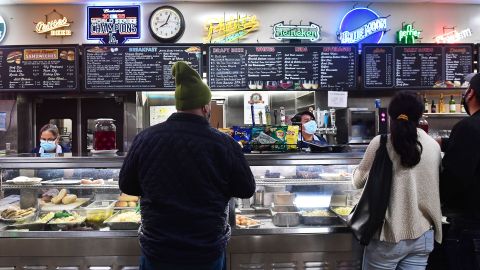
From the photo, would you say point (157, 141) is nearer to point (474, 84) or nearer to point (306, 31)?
point (474, 84)

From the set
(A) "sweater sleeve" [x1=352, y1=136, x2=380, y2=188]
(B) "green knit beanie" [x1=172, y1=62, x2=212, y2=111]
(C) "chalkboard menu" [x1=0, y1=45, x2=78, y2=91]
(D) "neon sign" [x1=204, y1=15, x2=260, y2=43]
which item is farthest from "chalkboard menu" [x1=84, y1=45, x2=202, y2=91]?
(B) "green knit beanie" [x1=172, y1=62, x2=212, y2=111]

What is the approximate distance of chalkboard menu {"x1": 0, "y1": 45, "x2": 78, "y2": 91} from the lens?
18.0ft

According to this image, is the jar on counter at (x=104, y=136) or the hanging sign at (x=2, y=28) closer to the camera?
the jar on counter at (x=104, y=136)

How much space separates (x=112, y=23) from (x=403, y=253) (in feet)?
16.8

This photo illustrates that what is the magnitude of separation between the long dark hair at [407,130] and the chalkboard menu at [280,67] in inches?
132

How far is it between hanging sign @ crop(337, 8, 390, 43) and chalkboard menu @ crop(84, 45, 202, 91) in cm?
226

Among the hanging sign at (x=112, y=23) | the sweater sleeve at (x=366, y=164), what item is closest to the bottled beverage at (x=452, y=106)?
the sweater sleeve at (x=366, y=164)

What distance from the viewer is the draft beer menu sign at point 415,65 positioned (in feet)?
18.5

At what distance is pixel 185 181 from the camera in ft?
5.90

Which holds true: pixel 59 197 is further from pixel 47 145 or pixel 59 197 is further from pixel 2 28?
pixel 2 28

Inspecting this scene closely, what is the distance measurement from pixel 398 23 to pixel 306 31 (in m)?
1.49

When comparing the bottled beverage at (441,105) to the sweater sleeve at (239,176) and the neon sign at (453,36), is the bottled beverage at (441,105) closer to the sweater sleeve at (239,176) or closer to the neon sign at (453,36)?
the neon sign at (453,36)

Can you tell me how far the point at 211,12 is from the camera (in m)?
6.18

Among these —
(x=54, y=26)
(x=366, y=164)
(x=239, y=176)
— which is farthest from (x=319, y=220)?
(x=54, y=26)
